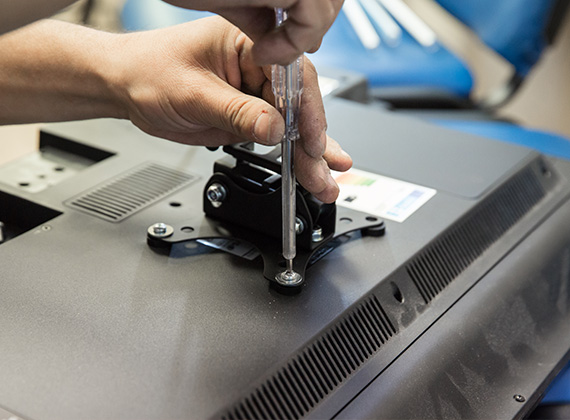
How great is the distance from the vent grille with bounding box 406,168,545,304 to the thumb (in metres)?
0.24

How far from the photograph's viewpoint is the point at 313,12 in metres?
0.66

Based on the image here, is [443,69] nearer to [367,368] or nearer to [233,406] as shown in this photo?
[367,368]

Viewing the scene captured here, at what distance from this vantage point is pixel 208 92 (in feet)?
2.78

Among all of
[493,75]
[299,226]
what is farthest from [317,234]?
[493,75]

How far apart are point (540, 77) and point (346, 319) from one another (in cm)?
235

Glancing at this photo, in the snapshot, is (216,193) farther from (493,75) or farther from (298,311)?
(493,75)

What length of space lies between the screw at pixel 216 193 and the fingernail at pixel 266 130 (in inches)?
6.3

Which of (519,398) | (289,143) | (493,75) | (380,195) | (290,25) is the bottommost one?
(493,75)

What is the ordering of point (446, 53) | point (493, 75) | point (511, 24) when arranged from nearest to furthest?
point (511, 24), point (446, 53), point (493, 75)

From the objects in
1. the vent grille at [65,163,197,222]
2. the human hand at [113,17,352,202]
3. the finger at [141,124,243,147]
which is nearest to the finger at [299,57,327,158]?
the human hand at [113,17,352,202]

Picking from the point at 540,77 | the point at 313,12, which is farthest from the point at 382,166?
the point at 540,77

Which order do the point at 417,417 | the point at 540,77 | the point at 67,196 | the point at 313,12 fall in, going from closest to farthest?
1. the point at 313,12
2. the point at 417,417
3. the point at 67,196
4. the point at 540,77

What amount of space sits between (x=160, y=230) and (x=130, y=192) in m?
0.14

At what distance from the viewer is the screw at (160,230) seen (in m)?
0.89
